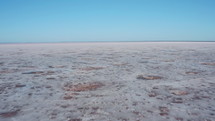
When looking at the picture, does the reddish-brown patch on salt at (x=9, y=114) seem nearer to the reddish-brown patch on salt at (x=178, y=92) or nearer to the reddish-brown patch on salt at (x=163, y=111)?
the reddish-brown patch on salt at (x=163, y=111)

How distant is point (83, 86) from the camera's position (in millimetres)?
3889

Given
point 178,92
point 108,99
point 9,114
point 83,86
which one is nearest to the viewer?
point 9,114

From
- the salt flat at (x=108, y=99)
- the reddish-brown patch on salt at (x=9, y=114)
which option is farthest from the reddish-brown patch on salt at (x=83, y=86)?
the reddish-brown patch on salt at (x=9, y=114)

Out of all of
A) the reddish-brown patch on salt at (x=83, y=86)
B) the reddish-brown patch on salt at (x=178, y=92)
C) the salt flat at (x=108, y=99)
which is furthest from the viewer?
the reddish-brown patch on salt at (x=83, y=86)

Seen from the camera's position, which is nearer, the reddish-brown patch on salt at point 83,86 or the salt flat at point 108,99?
the salt flat at point 108,99

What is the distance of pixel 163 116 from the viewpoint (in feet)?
7.64

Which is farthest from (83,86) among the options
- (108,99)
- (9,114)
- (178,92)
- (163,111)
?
(178,92)

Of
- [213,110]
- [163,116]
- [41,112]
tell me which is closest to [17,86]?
[41,112]

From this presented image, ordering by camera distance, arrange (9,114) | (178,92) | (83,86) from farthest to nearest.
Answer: (83,86) < (178,92) < (9,114)

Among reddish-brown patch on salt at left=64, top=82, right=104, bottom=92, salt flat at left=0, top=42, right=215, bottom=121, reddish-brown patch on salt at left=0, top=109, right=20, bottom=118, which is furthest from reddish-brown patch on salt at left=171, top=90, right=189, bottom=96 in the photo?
reddish-brown patch on salt at left=0, top=109, right=20, bottom=118

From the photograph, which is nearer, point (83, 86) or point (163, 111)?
point (163, 111)

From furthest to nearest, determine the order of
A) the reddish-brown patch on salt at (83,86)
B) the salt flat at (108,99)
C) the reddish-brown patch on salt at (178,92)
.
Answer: the reddish-brown patch on salt at (83,86)
the reddish-brown patch on salt at (178,92)
the salt flat at (108,99)

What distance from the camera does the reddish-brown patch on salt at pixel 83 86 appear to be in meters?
3.66

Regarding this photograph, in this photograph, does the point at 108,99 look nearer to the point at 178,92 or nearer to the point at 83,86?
the point at 83,86
